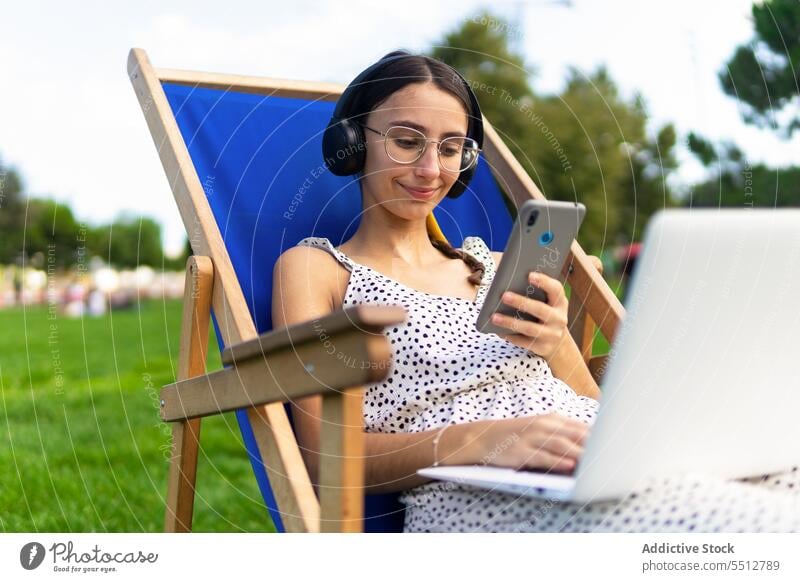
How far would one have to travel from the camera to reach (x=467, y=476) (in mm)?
1346

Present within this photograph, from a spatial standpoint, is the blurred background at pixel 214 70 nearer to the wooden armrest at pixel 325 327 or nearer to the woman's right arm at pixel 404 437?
the woman's right arm at pixel 404 437

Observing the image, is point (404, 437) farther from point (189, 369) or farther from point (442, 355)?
point (189, 369)

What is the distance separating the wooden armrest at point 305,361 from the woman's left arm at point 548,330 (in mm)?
456

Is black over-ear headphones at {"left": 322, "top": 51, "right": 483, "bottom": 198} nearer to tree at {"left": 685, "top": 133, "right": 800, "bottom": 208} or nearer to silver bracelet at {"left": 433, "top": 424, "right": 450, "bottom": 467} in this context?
silver bracelet at {"left": 433, "top": 424, "right": 450, "bottom": 467}

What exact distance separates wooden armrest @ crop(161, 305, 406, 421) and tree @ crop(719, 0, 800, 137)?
2.33 m

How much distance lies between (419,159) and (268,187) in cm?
43

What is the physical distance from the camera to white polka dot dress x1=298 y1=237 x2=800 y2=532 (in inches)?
49.6

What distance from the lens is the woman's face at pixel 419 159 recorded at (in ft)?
5.75

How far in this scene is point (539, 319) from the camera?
168cm

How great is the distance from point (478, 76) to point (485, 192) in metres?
7.96

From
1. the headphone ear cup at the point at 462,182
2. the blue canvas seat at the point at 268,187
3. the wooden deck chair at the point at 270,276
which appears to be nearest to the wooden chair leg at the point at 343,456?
the wooden deck chair at the point at 270,276

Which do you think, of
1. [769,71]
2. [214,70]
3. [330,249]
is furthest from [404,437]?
[769,71]

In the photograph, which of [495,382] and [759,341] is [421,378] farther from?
[759,341]
